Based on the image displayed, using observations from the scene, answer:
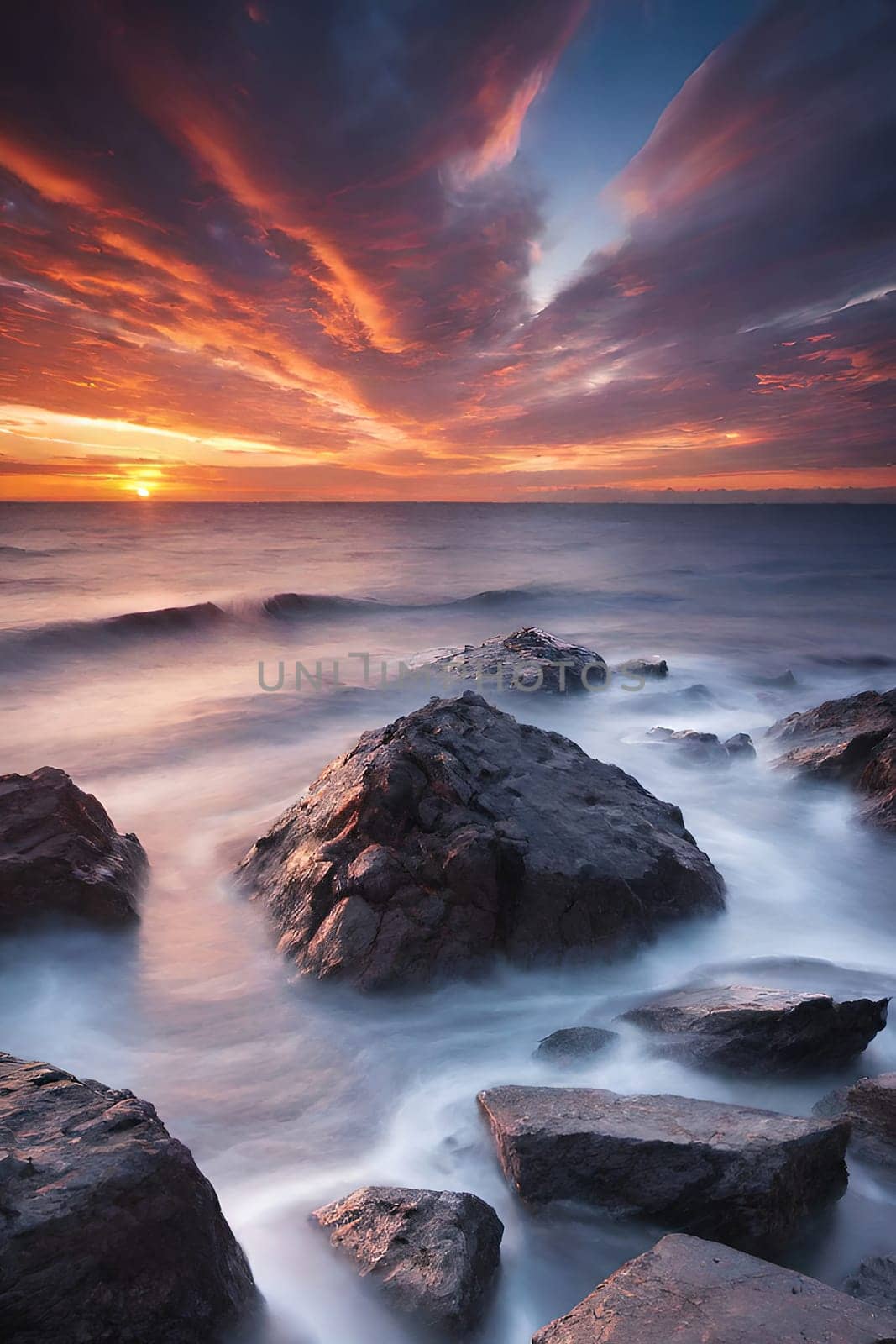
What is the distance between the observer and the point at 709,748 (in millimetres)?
8719

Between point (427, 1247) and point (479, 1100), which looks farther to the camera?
point (479, 1100)

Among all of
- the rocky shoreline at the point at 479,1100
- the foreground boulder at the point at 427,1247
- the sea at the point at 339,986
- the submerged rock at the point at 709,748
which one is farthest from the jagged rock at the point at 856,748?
the foreground boulder at the point at 427,1247

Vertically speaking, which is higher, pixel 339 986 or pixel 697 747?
pixel 697 747

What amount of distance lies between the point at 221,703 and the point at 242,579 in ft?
Result: 60.4

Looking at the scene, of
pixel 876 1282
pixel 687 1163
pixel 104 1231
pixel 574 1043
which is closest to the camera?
pixel 104 1231

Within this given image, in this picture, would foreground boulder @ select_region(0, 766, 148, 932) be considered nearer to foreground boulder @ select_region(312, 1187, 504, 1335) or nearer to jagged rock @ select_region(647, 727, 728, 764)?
foreground boulder @ select_region(312, 1187, 504, 1335)

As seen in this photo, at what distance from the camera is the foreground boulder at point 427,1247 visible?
2.26 meters

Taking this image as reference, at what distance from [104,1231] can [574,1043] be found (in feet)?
8.13

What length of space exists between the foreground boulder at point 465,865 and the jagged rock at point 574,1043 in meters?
0.52

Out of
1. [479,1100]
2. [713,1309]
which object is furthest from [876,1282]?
[479,1100]

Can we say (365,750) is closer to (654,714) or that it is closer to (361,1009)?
(361,1009)

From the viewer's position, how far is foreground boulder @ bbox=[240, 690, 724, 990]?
165 inches

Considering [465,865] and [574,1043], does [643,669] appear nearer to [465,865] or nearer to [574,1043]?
[465,865]

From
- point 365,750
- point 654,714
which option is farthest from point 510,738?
point 654,714
